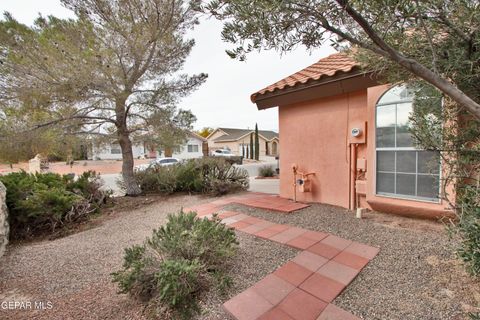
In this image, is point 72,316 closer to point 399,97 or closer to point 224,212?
point 224,212

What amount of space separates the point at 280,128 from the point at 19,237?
624 centimetres

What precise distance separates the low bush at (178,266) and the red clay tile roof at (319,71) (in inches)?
135

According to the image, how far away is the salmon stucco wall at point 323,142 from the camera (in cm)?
477

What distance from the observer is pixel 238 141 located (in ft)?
117

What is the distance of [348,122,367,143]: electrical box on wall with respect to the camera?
4.48 meters

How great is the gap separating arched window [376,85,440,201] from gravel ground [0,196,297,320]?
247 centimetres

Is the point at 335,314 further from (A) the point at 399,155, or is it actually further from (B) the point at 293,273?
(A) the point at 399,155

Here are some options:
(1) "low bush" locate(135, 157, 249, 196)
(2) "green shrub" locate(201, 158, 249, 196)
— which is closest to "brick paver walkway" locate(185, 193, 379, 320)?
(2) "green shrub" locate(201, 158, 249, 196)

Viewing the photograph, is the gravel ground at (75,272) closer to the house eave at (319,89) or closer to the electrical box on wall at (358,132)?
the house eave at (319,89)

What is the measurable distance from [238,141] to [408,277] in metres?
33.5

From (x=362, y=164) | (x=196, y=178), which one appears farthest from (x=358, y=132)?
(x=196, y=178)

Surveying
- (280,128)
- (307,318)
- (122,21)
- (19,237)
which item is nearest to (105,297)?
(307,318)

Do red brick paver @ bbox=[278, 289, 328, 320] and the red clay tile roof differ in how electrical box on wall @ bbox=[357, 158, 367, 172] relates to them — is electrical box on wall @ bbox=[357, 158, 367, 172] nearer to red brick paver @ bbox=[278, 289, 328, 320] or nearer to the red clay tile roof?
the red clay tile roof

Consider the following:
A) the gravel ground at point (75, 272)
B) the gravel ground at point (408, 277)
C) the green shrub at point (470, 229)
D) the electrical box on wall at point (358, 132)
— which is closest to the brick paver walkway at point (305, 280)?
the gravel ground at point (408, 277)
